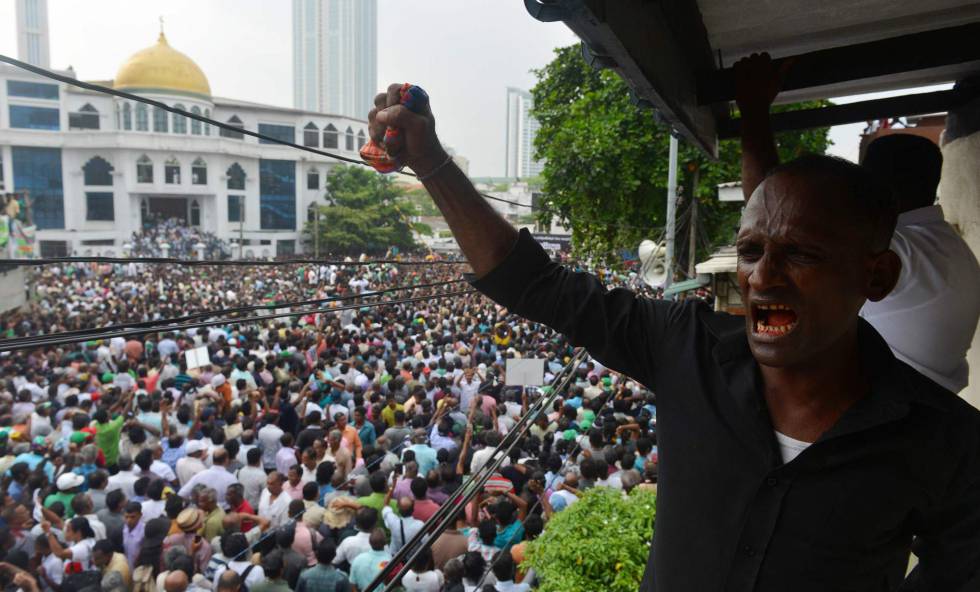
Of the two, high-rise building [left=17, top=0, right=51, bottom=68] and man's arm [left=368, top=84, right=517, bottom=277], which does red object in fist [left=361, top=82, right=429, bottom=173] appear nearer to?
man's arm [left=368, top=84, right=517, bottom=277]

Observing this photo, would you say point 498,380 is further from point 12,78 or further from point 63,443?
point 12,78

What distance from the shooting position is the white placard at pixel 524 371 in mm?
6949

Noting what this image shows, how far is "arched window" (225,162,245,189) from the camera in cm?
4191

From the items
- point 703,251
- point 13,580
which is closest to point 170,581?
point 13,580

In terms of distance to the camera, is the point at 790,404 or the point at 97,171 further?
the point at 97,171

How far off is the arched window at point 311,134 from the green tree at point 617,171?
29005 millimetres

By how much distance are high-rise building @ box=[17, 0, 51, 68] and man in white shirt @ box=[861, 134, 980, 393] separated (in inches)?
3372

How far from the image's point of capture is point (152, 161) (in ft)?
129

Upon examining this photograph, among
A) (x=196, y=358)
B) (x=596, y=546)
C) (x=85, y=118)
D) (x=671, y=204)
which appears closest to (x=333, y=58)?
(x=85, y=118)

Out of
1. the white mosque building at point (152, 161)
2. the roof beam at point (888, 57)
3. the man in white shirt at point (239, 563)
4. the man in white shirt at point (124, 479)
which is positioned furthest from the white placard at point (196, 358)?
the white mosque building at point (152, 161)

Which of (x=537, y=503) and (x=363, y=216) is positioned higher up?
(x=363, y=216)

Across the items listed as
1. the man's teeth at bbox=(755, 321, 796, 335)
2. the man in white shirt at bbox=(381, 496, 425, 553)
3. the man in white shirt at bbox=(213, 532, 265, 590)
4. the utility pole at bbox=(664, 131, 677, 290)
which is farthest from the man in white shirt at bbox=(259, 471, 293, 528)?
the utility pole at bbox=(664, 131, 677, 290)

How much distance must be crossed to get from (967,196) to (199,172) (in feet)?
142

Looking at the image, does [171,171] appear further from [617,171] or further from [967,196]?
[967,196]
